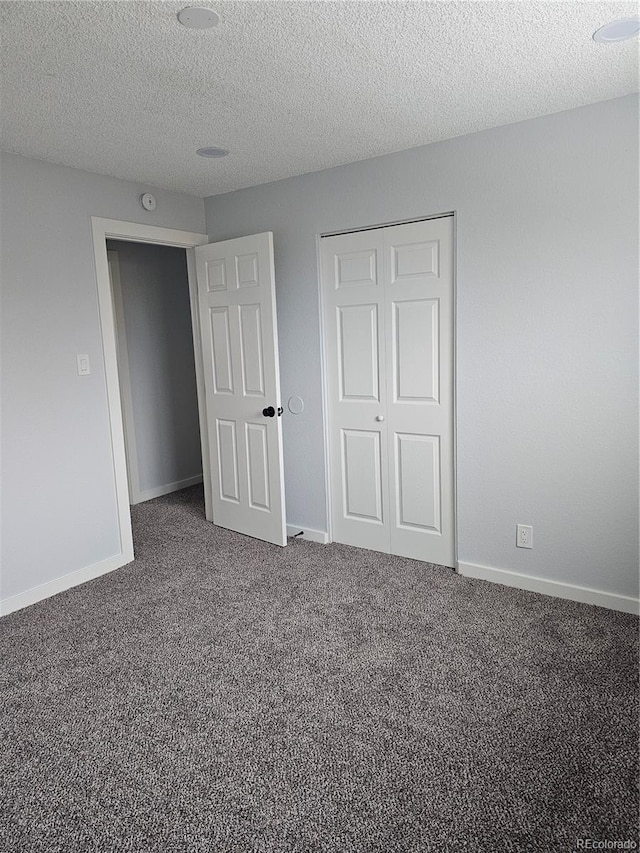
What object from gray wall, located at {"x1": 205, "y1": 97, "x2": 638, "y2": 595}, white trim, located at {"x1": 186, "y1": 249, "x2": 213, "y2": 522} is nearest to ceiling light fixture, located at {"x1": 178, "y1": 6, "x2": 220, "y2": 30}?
gray wall, located at {"x1": 205, "y1": 97, "x2": 638, "y2": 595}

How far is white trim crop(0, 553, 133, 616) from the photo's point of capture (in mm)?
3100

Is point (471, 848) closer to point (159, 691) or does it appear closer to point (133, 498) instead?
point (159, 691)

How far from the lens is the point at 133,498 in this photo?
16.4 feet

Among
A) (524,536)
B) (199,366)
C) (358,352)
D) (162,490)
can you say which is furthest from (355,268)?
(162,490)

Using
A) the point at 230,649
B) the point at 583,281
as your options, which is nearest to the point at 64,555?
the point at 230,649

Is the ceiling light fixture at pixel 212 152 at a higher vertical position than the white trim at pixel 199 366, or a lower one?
higher

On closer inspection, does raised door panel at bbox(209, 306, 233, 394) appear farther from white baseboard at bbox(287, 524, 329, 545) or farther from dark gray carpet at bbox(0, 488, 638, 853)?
dark gray carpet at bbox(0, 488, 638, 853)

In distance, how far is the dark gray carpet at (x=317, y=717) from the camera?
1693mm

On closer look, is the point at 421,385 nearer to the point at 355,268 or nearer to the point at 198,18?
the point at 355,268

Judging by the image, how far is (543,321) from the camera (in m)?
2.85

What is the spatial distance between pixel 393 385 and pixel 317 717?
191 cm

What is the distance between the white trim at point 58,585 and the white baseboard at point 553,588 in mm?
2137

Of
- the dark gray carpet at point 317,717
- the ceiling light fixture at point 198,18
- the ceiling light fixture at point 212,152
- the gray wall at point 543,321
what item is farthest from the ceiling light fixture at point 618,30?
the dark gray carpet at point 317,717

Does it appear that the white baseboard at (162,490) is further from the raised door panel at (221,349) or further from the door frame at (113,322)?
the raised door panel at (221,349)
